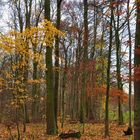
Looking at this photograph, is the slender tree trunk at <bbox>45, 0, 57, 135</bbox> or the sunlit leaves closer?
the sunlit leaves

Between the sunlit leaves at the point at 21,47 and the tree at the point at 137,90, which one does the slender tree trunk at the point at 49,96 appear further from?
the tree at the point at 137,90

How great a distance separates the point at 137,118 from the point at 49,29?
622 centimetres

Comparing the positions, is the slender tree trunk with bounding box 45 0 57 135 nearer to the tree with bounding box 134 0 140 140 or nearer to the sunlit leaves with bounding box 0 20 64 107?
the sunlit leaves with bounding box 0 20 64 107

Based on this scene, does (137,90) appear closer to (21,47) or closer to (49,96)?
(21,47)

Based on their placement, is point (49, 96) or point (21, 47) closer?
point (21, 47)

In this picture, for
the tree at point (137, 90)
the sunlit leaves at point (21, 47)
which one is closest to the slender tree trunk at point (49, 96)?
the sunlit leaves at point (21, 47)

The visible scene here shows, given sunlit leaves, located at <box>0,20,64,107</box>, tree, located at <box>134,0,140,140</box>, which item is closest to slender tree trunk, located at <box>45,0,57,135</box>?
sunlit leaves, located at <box>0,20,64,107</box>

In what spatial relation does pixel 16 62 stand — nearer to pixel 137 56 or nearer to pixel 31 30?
pixel 31 30

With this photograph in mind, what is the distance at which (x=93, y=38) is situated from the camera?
38406mm

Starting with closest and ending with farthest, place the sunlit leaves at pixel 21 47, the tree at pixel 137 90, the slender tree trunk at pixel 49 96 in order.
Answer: the tree at pixel 137 90 → the sunlit leaves at pixel 21 47 → the slender tree trunk at pixel 49 96

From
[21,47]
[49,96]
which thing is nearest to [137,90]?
[21,47]

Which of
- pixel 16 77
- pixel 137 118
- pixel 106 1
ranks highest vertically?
pixel 106 1

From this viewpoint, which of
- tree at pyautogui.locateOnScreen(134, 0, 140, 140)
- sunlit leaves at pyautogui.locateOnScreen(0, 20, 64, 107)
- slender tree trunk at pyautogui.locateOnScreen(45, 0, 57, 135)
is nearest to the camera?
tree at pyautogui.locateOnScreen(134, 0, 140, 140)

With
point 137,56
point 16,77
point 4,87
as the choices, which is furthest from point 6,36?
point 137,56
